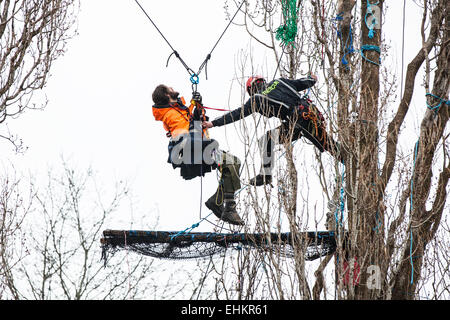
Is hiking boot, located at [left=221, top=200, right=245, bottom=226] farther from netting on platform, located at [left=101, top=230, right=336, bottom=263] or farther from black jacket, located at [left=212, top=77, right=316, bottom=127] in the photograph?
black jacket, located at [left=212, top=77, right=316, bottom=127]

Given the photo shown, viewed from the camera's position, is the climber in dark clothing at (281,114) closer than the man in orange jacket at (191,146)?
No

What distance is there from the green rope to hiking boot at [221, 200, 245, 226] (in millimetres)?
2472

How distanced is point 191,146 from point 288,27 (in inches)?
102

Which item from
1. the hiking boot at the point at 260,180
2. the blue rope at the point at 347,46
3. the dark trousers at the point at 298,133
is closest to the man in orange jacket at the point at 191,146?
the hiking boot at the point at 260,180

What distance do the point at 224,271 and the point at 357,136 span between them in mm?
2415

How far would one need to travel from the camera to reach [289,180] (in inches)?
297

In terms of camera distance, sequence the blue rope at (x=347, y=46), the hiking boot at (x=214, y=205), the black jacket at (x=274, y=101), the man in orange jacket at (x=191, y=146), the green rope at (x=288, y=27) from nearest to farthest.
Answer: the man in orange jacket at (x=191, y=146)
the black jacket at (x=274, y=101)
the hiking boot at (x=214, y=205)
the blue rope at (x=347, y=46)
the green rope at (x=288, y=27)

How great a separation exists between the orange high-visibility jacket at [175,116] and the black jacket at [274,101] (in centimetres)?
A: 28

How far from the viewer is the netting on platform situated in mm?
6957

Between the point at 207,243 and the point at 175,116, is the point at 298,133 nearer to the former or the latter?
the point at 175,116

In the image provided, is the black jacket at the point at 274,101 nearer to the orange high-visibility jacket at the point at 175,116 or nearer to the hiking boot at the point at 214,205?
the orange high-visibility jacket at the point at 175,116

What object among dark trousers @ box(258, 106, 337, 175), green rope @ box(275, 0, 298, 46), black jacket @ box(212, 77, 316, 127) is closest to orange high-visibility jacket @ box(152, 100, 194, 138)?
black jacket @ box(212, 77, 316, 127)

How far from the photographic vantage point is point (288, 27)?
890 centimetres

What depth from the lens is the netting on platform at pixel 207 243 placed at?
6957 mm
